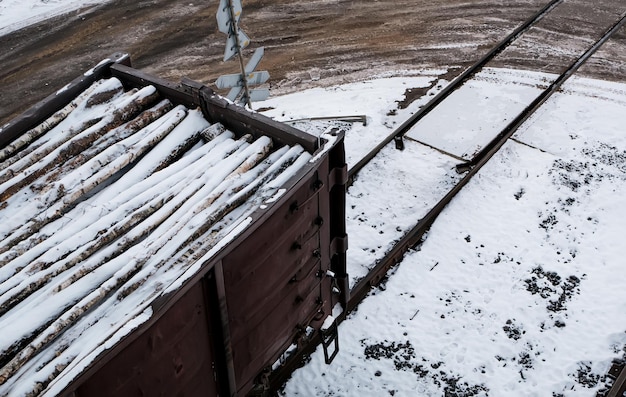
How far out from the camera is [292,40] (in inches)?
589

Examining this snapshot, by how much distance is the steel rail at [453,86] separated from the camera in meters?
9.80

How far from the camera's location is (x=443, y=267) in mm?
8109

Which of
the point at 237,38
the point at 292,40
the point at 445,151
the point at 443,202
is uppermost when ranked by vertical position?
the point at 237,38

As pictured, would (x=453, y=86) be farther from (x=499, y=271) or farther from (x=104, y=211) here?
(x=104, y=211)

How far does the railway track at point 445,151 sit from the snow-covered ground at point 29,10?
12194mm

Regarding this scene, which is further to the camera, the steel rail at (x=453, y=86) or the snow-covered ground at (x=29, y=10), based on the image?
the snow-covered ground at (x=29, y=10)

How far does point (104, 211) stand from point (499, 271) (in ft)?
18.1

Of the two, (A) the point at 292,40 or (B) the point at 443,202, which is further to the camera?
(A) the point at 292,40

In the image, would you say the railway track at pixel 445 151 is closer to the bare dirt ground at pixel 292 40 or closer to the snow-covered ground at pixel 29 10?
the bare dirt ground at pixel 292 40

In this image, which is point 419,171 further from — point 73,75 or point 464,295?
point 73,75

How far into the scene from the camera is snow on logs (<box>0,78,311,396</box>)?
11.9ft

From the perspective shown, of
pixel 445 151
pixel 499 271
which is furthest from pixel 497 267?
pixel 445 151

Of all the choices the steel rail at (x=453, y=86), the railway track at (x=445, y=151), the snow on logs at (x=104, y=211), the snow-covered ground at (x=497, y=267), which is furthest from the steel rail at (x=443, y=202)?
the snow on logs at (x=104, y=211)

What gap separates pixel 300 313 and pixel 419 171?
202 inches
